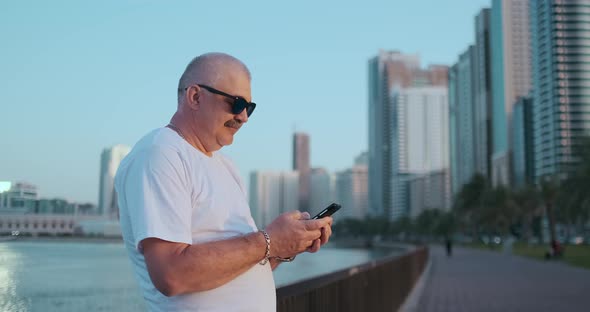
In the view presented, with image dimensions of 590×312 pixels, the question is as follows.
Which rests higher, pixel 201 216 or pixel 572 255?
pixel 201 216

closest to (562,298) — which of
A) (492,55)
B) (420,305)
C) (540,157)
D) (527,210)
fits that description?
(420,305)

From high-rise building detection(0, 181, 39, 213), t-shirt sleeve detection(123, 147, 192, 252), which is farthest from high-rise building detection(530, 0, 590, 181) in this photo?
t-shirt sleeve detection(123, 147, 192, 252)

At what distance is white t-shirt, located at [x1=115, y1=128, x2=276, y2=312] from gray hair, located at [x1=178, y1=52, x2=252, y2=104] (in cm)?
16

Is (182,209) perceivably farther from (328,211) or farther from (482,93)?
(482,93)

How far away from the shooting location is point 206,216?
1584mm

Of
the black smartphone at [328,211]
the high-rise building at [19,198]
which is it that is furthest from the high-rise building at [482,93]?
the black smartphone at [328,211]

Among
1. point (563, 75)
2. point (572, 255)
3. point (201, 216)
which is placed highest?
point (563, 75)

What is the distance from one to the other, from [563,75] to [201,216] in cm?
14025

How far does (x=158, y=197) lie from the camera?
144cm

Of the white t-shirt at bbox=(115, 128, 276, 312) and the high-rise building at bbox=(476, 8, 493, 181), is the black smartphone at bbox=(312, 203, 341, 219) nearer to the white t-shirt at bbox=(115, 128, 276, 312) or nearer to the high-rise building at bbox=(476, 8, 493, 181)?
the white t-shirt at bbox=(115, 128, 276, 312)

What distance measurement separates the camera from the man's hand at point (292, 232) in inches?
62.8

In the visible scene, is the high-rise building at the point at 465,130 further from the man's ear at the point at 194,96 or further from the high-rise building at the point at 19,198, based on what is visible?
the man's ear at the point at 194,96

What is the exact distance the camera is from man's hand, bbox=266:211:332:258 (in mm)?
1595

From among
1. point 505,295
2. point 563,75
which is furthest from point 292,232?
point 563,75
